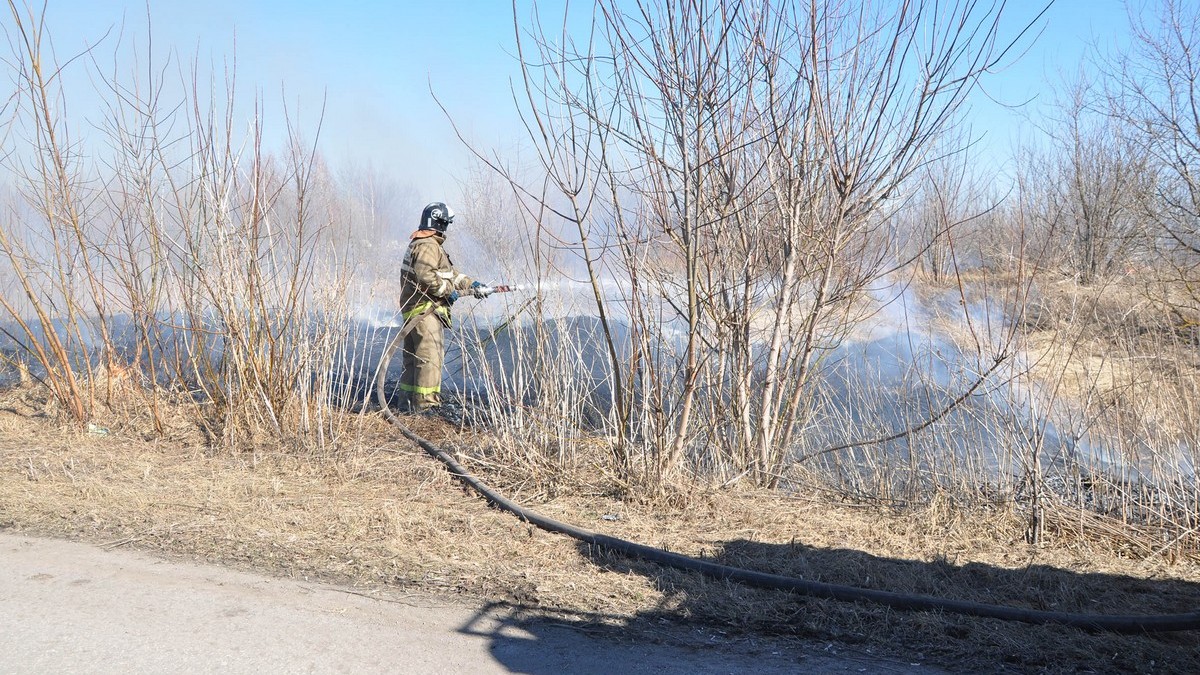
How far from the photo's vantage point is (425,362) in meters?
8.67

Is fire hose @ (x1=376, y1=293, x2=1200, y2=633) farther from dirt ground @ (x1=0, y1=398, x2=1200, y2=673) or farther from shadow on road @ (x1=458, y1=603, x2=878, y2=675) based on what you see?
shadow on road @ (x1=458, y1=603, x2=878, y2=675)

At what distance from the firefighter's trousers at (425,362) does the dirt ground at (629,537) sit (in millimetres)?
1864

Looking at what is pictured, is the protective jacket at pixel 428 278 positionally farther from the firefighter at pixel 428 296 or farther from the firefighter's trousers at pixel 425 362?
the firefighter's trousers at pixel 425 362

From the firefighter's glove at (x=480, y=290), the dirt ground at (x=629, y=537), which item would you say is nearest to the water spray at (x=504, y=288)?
the firefighter's glove at (x=480, y=290)

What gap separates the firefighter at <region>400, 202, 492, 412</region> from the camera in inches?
331

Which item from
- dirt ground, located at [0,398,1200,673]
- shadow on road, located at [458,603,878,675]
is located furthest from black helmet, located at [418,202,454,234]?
shadow on road, located at [458,603,878,675]

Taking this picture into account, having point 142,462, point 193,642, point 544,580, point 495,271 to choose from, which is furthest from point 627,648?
point 495,271

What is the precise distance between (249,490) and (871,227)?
15.4 feet

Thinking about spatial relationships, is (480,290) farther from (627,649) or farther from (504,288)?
(627,649)

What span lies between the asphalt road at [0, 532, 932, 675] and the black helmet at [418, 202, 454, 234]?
4.86 meters

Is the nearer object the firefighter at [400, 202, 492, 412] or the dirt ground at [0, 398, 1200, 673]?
the dirt ground at [0, 398, 1200, 673]

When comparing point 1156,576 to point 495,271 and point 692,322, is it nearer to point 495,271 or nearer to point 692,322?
point 692,322

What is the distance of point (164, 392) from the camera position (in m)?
8.23

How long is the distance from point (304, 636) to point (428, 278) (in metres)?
5.09
